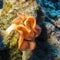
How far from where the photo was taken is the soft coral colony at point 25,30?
2.76 m

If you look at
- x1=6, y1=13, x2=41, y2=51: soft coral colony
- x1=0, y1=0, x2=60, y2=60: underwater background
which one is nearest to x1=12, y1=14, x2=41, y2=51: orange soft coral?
x1=6, y1=13, x2=41, y2=51: soft coral colony

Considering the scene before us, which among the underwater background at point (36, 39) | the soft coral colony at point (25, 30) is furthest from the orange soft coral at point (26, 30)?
the underwater background at point (36, 39)

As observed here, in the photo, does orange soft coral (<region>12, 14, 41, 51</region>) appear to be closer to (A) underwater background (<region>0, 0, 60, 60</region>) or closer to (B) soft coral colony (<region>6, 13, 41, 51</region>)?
(B) soft coral colony (<region>6, 13, 41, 51</region>)

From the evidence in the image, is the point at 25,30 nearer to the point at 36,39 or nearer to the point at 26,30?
the point at 26,30

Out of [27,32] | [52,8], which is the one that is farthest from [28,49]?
[52,8]

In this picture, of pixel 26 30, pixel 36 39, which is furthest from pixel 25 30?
pixel 36 39

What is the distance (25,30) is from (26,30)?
0.04 ft

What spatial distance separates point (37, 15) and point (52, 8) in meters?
1.28

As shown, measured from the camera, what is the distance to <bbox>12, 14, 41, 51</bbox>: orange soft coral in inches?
108

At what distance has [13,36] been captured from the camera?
9.64 ft

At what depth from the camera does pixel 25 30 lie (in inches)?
108

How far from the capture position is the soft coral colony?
9.04ft

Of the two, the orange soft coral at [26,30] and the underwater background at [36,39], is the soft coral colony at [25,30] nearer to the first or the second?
the orange soft coral at [26,30]

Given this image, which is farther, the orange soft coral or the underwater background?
the underwater background
